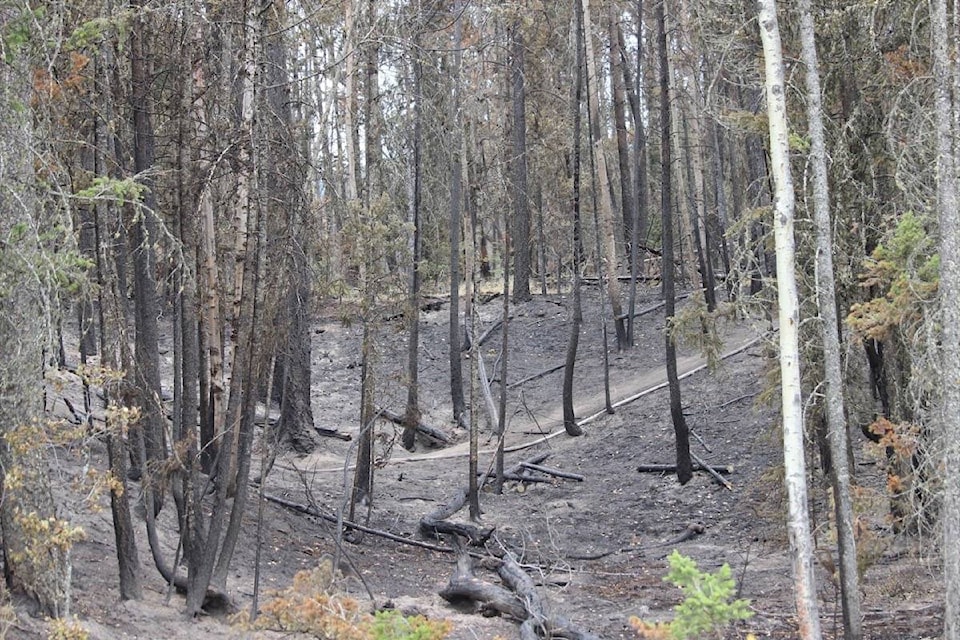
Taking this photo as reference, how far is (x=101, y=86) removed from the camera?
9.74m

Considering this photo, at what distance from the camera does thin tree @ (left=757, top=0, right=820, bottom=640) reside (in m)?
8.70

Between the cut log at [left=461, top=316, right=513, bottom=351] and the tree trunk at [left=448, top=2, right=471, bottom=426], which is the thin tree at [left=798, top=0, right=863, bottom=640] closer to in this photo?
the tree trunk at [left=448, top=2, right=471, bottom=426]

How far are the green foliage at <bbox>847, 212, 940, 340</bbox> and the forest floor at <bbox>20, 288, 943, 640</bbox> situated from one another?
7.30 feet

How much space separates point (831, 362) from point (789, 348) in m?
0.72

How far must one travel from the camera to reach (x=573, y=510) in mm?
17984

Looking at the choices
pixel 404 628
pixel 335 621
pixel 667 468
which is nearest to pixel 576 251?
pixel 667 468

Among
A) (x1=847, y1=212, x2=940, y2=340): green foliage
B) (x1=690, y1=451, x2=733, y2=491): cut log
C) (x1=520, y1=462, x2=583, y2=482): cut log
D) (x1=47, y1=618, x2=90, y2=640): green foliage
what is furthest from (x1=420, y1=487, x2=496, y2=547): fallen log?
(x1=47, y1=618, x2=90, y2=640): green foliage

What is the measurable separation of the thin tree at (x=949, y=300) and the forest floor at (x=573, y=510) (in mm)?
1620

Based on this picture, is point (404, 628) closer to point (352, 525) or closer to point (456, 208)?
point (352, 525)

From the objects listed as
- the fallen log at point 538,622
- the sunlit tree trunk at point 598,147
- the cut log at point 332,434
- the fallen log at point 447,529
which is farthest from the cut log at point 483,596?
the sunlit tree trunk at point 598,147

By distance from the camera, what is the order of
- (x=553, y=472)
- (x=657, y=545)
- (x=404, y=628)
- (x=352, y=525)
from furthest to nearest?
1. (x=553, y=472)
2. (x=657, y=545)
3. (x=352, y=525)
4. (x=404, y=628)

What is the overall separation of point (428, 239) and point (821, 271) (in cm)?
2381

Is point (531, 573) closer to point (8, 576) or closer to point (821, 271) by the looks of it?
point (821, 271)

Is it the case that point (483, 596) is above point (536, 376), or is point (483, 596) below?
below
